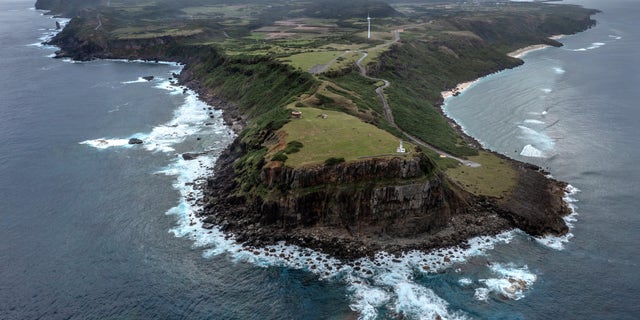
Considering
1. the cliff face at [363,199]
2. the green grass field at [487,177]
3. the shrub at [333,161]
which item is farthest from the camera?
the green grass field at [487,177]

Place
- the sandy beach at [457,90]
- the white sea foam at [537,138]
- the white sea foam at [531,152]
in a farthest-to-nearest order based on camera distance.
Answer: the sandy beach at [457,90] → the white sea foam at [537,138] → the white sea foam at [531,152]

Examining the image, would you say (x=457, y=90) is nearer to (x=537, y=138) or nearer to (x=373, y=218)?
(x=537, y=138)

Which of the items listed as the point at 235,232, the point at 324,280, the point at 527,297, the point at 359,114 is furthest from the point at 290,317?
the point at 359,114

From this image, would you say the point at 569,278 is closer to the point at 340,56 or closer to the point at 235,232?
the point at 235,232

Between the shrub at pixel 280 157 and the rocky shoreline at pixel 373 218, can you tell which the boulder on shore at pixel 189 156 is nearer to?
the rocky shoreline at pixel 373 218

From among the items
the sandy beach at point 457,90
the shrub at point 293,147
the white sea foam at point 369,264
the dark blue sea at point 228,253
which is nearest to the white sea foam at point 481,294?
the dark blue sea at point 228,253

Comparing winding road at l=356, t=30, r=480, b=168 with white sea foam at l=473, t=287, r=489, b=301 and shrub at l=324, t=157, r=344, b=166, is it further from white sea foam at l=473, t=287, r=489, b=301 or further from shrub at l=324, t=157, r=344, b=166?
white sea foam at l=473, t=287, r=489, b=301
